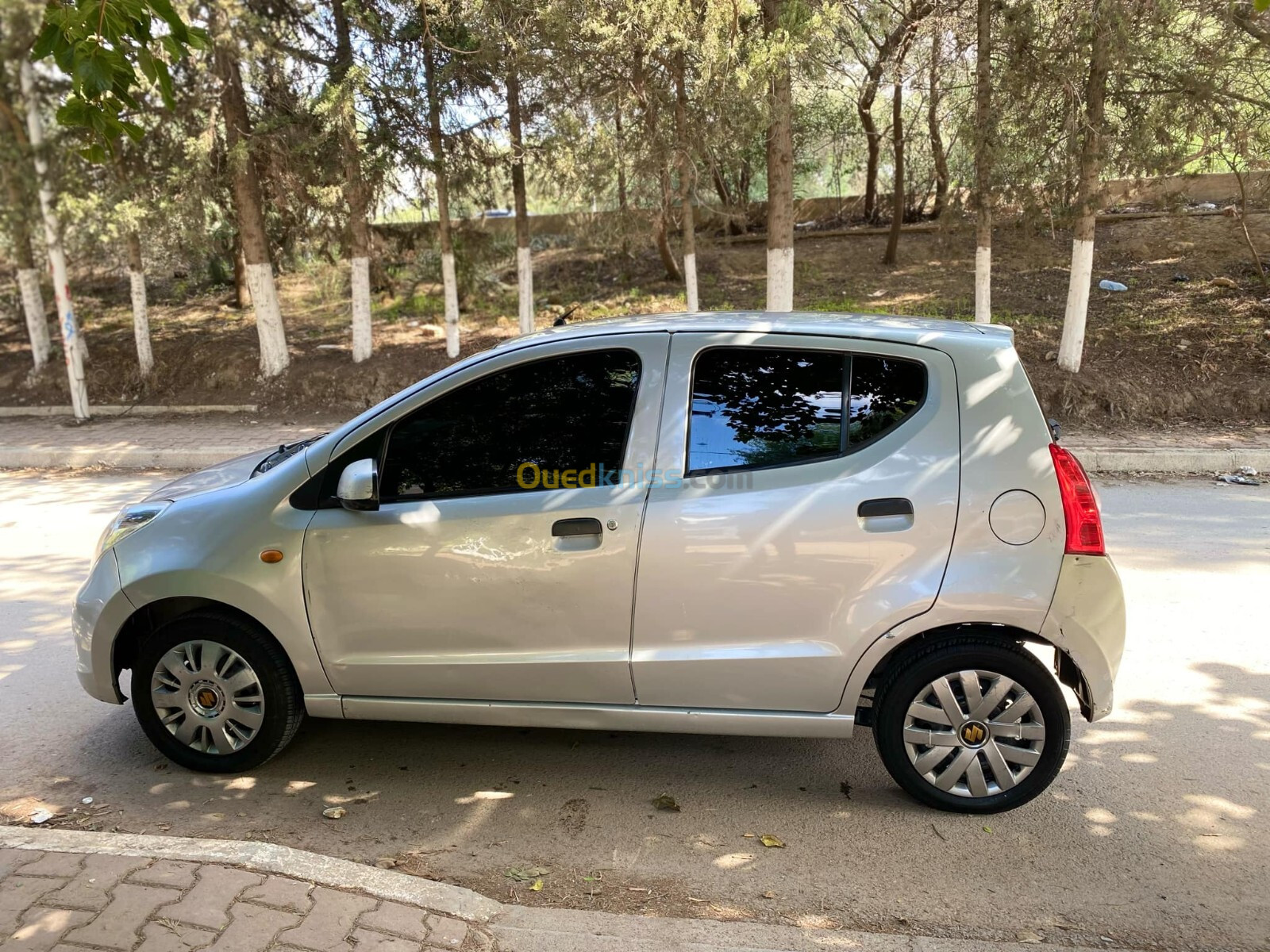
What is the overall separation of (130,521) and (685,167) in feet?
33.8

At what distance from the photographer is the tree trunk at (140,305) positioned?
1412cm

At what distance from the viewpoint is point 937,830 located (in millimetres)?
3533

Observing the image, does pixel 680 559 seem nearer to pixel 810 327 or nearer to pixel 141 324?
pixel 810 327

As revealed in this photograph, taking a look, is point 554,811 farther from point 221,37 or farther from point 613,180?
→ point 221,37

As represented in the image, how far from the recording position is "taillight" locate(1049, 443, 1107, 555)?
11.1 feet

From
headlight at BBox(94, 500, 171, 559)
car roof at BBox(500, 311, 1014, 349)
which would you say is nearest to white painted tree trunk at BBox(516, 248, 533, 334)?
headlight at BBox(94, 500, 171, 559)

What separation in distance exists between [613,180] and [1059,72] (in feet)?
19.4

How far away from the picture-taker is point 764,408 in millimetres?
3586

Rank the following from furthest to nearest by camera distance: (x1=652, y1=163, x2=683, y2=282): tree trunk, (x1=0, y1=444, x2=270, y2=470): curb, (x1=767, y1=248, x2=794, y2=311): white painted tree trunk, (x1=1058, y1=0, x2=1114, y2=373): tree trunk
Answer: (x1=652, y1=163, x2=683, y2=282): tree trunk < (x1=767, y1=248, x2=794, y2=311): white painted tree trunk < (x1=0, y1=444, x2=270, y2=470): curb < (x1=1058, y1=0, x2=1114, y2=373): tree trunk

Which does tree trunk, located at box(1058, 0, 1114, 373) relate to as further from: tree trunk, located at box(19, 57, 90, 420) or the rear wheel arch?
tree trunk, located at box(19, 57, 90, 420)

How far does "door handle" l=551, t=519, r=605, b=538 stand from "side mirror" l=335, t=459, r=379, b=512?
0.73m

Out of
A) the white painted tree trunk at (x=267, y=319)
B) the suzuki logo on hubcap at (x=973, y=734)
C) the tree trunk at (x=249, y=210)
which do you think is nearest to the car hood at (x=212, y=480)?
the suzuki logo on hubcap at (x=973, y=734)

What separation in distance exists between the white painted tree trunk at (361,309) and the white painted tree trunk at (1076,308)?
10.1m

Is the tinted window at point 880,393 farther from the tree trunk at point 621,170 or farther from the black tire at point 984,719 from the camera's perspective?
the tree trunk at point 621,170
